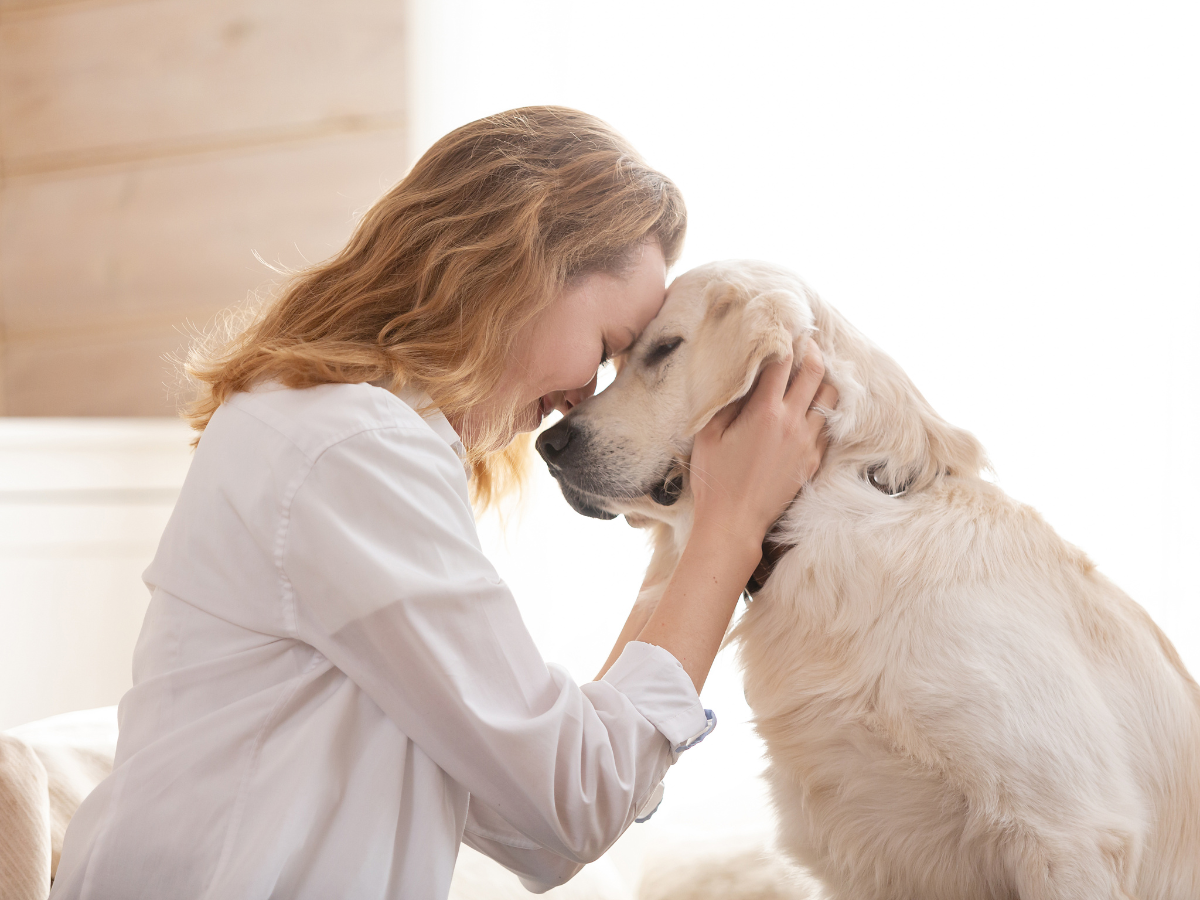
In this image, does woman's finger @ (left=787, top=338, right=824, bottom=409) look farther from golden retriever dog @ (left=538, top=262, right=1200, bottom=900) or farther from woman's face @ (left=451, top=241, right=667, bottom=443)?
woman's face @ (left=451, top=241, right=667, bottom=443)

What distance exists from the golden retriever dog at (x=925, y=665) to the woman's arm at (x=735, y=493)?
1.3 inches

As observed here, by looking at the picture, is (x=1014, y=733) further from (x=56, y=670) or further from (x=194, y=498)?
(x=56, y=670)

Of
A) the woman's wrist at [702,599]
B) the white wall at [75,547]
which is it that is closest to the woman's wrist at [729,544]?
the woman's wrist at [702,599]

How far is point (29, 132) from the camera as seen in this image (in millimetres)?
2701

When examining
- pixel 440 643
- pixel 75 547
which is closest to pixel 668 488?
pixel 440 643

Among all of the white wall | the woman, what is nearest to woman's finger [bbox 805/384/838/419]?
the woman

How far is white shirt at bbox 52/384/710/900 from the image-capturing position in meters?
0.78

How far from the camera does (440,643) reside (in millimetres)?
781

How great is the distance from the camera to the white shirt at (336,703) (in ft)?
2.57

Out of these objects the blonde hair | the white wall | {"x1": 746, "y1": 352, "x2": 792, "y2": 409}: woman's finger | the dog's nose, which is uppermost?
the blonde hair

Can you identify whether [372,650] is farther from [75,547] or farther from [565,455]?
[75,547]

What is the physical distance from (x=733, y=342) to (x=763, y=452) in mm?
145

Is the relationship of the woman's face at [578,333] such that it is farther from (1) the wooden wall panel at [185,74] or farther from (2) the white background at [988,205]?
(1) the wooden wall panel at [185,74]

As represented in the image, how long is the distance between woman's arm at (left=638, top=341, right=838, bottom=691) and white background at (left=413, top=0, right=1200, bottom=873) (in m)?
0.89
